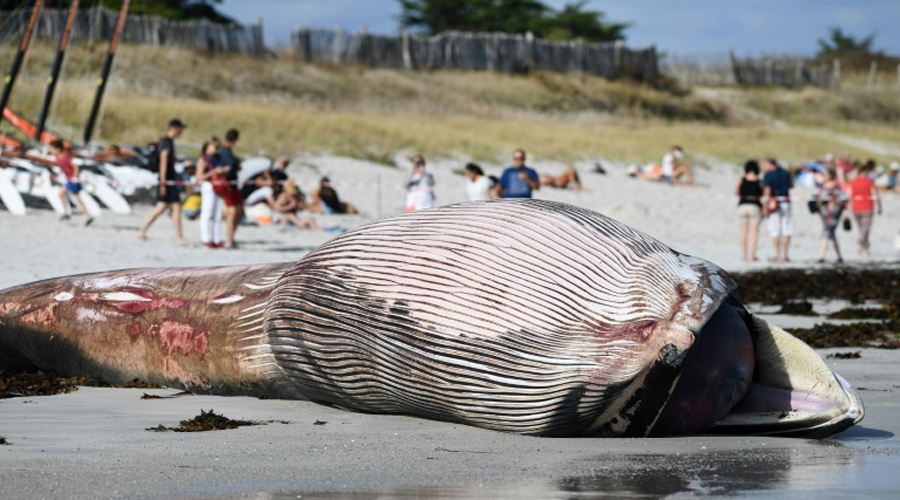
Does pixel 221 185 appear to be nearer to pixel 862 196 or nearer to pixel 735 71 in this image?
pixel 862 196

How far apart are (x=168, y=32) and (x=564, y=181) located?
74.3 ft

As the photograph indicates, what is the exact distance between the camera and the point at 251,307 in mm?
6637

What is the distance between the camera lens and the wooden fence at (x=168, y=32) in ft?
146

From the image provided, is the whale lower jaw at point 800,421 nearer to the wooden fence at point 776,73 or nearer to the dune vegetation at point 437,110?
the dune vegetation at point 437,110

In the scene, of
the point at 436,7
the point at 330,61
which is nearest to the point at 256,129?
the point at 330,61

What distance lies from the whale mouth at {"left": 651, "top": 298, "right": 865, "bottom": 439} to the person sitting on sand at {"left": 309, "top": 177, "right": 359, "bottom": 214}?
19640 millimetres

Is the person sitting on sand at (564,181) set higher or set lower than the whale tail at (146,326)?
lower

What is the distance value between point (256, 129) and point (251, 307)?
87.6 feet

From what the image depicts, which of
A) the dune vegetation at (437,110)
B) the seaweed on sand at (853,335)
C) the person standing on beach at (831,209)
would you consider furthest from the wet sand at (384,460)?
the dune vegetation at (437,110)

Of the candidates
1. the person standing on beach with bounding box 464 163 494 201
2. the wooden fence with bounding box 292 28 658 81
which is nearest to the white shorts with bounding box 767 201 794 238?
the person standing on beach with bounding box 464 163 494 201

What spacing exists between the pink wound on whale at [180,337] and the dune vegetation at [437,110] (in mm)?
23064

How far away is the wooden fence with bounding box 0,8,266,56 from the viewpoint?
44.4 metres

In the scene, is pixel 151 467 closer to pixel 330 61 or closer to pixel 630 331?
pixel 630 331

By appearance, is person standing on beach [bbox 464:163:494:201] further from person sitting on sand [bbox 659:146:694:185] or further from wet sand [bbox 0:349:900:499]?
person sitting on sand [bbox 659:146:694:185]
